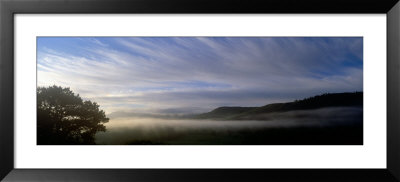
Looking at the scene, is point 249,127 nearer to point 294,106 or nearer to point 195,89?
point 294,106

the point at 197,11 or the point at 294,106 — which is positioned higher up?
the point at 197,11

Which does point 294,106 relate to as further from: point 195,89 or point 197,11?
point 197,11

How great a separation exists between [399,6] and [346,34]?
446 mm

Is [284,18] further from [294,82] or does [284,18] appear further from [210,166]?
[210,166]

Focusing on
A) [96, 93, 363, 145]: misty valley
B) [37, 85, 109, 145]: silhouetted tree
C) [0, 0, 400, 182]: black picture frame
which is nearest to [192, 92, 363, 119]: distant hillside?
[96, 93, 363, 145]: misty valley


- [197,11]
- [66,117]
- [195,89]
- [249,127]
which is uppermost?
[197,11]

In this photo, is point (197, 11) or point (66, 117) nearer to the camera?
point (197, 11)

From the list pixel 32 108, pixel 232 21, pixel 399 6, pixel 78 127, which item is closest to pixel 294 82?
pixel 232 21

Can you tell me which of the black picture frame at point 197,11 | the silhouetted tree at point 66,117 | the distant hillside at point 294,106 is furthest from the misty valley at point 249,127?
the black picture frame at point 197,11

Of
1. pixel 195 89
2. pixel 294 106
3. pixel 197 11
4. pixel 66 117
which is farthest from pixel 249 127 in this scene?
pixel 66 117

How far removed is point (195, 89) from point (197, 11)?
0.71 metres

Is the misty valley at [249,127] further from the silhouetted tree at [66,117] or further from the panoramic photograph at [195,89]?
the silhouetted tree at [66,117]

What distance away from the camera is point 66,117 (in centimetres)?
286

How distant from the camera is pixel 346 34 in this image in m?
2.73
